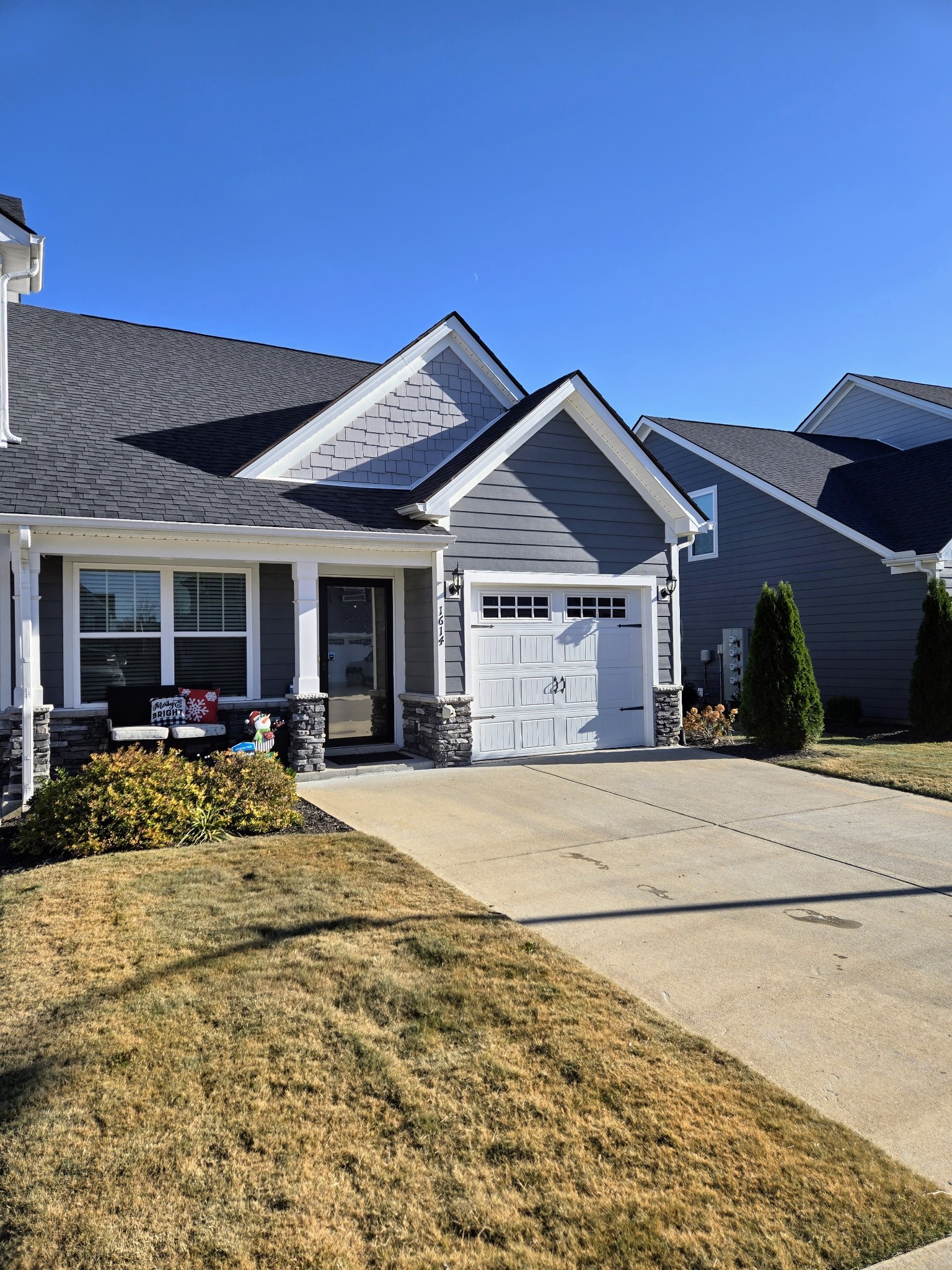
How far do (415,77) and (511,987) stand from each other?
35.2 ft

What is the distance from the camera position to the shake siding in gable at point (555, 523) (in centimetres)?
1080

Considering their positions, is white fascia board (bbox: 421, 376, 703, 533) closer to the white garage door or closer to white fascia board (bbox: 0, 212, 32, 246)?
the white garage door

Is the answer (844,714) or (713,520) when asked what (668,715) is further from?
(713,520)

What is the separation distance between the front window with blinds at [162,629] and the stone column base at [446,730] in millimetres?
2361

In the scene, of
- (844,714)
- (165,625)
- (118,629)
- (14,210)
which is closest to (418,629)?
(165,625)

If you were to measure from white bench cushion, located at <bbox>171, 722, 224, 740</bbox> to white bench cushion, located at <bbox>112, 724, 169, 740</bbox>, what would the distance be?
0.13 m

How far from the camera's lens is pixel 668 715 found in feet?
40.3

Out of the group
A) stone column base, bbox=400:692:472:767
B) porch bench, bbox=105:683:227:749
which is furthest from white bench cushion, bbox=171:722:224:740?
stone column base, bbox=400:692:472:767

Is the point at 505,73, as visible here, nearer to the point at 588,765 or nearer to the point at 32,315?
the point at 32,315

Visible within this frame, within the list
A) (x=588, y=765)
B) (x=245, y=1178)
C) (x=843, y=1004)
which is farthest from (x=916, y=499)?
(x=245, y=1178)

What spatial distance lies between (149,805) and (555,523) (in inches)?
264

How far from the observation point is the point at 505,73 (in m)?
10.0

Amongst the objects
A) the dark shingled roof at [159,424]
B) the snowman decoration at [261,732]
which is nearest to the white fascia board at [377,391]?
the dark shingled roof at [159,424]

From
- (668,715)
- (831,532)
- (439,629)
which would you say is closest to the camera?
(439,629)
